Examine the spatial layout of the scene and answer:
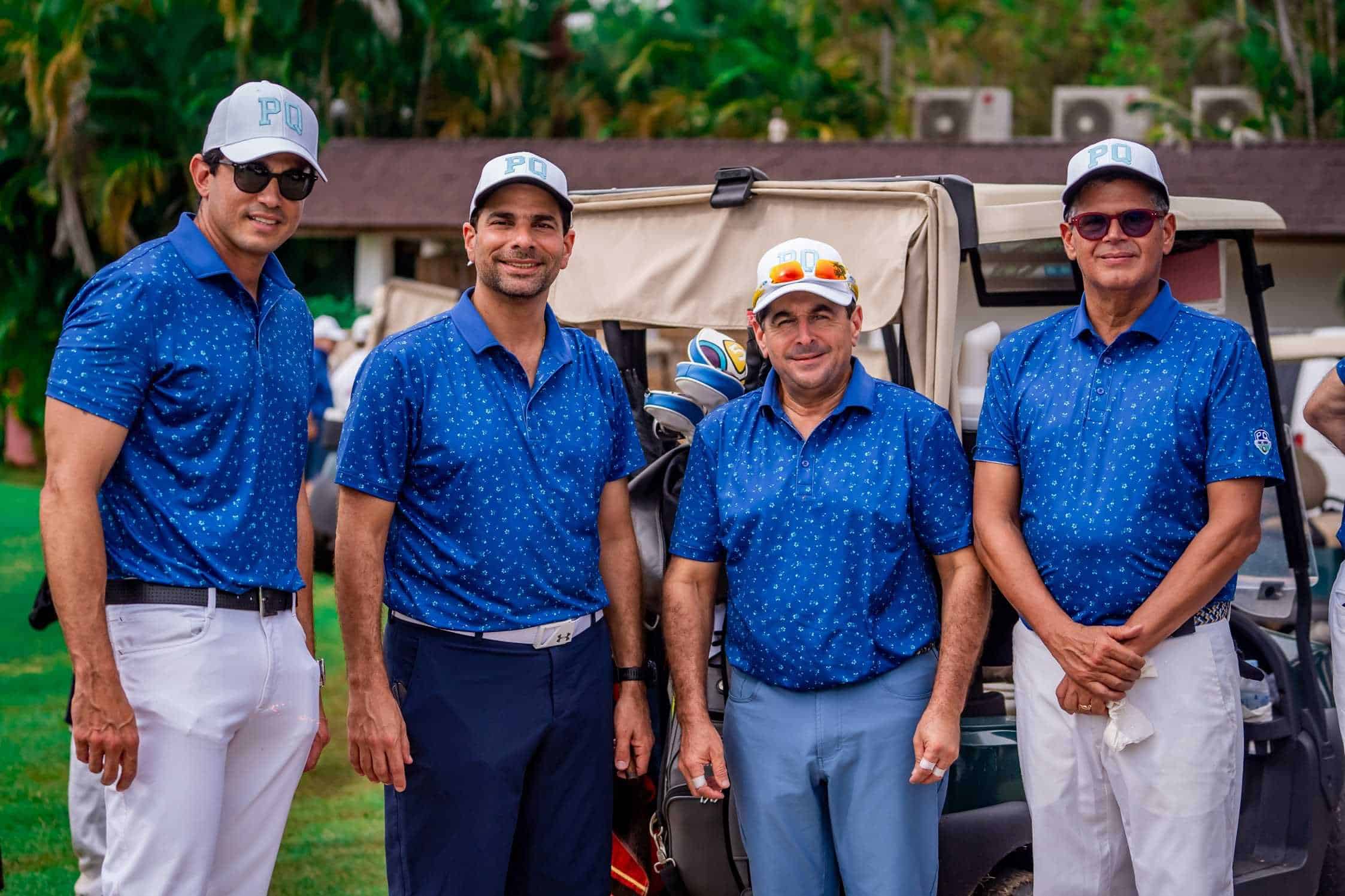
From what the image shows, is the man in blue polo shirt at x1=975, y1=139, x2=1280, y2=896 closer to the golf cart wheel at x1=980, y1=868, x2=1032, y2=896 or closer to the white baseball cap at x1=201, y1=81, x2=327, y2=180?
the golf cart wheel at x1=980, y1=868, x2=1032, y2=896

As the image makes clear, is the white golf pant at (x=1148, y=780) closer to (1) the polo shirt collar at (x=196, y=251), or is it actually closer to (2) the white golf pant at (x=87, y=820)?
(1) the polo shirt collar at (x=196, y=251)

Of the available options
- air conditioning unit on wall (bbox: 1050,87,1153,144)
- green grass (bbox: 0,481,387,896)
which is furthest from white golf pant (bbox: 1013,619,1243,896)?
Answer: air conditioning unit on wall (bbox: 1050,87,1153,144)

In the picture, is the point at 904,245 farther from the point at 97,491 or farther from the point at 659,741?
the point at 97,491

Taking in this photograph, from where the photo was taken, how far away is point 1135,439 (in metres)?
3.27

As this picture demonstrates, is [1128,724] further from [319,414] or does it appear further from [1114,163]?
[319,414]

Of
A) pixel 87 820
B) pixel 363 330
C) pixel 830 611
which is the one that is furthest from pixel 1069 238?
pixel 363 330

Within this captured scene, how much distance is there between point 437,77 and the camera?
70.9 ft

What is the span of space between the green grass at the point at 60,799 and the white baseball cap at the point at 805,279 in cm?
275

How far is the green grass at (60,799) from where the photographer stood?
16.9 feet

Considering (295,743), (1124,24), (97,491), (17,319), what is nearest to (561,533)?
(295,743)

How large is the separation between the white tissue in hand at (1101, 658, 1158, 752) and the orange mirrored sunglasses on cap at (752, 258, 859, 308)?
3.71ft

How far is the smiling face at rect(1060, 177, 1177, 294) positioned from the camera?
3.33m

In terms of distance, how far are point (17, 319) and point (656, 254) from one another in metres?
16.5

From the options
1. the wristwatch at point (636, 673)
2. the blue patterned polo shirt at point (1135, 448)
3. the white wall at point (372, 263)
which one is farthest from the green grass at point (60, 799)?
the white wall at point (372, 263)
